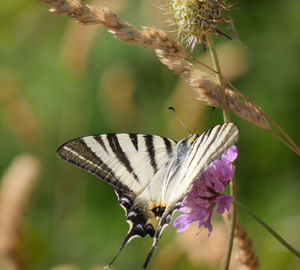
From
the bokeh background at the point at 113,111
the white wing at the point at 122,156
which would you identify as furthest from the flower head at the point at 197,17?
the bokeh background at the point at 113,111

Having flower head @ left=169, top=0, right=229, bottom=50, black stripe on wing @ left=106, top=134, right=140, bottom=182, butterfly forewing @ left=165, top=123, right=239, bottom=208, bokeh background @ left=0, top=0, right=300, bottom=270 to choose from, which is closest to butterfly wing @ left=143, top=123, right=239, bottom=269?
butterfly forewing @ left=165, top=123, right=239, bottom=208

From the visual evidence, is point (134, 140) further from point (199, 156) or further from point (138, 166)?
point (199, 156)

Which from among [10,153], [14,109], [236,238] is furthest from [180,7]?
[10,153]

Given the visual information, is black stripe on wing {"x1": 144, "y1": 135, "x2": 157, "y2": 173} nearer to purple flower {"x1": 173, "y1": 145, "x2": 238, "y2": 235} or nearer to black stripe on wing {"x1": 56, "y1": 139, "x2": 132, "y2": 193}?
black stripe on wing {"x1": 56, "y1": 139, "x2": 132, "y2": 193}

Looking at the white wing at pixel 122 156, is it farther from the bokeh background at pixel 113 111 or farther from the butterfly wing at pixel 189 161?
the bokeh background at pixel 113 111

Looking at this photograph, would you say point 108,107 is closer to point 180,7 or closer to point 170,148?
point 170,148

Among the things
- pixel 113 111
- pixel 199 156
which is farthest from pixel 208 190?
pixel 113 111

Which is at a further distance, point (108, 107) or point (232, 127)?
point (108, 107)
